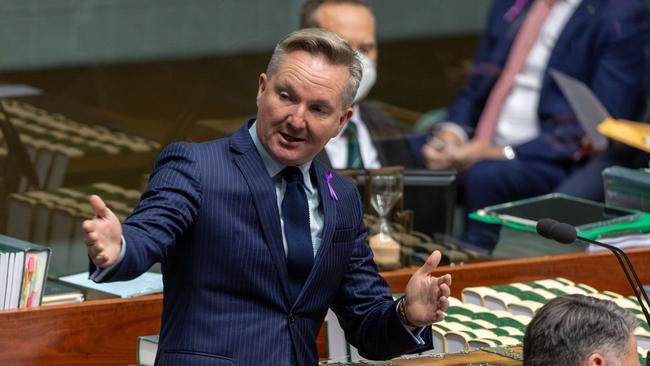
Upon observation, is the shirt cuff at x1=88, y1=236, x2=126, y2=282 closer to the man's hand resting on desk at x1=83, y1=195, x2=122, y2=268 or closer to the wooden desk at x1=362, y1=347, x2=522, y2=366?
the man's hand resting on desk at x1=83, y1=195, x2=122, y2=268

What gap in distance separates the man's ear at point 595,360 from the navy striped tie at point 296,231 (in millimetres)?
507

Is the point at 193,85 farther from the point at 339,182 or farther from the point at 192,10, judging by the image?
the point at 339,182

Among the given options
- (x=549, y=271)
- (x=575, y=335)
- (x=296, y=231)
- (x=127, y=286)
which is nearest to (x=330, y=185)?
(x=296, y=231)

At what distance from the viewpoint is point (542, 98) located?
18.6 ft

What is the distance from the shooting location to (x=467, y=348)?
3279 millimetres

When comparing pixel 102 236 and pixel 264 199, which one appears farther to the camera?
pixel 264 199

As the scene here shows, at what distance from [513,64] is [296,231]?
3323 millimetres

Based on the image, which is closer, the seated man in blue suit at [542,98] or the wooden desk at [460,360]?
the wooden desk at [460,360]

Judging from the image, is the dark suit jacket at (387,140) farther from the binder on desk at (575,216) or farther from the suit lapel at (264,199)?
the suit lapel at (264,199)

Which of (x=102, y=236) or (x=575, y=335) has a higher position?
(x=102, y=236)

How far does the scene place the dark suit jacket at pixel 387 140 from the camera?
4.90 meters

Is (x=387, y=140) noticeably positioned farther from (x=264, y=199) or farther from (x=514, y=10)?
(x=264, y=199)

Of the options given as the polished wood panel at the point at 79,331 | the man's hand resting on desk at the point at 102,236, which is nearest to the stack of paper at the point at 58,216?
the polished wood panel at the point at 79,331

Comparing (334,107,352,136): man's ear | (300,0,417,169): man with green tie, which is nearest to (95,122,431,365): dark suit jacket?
(334,107,352,136): man's ear
